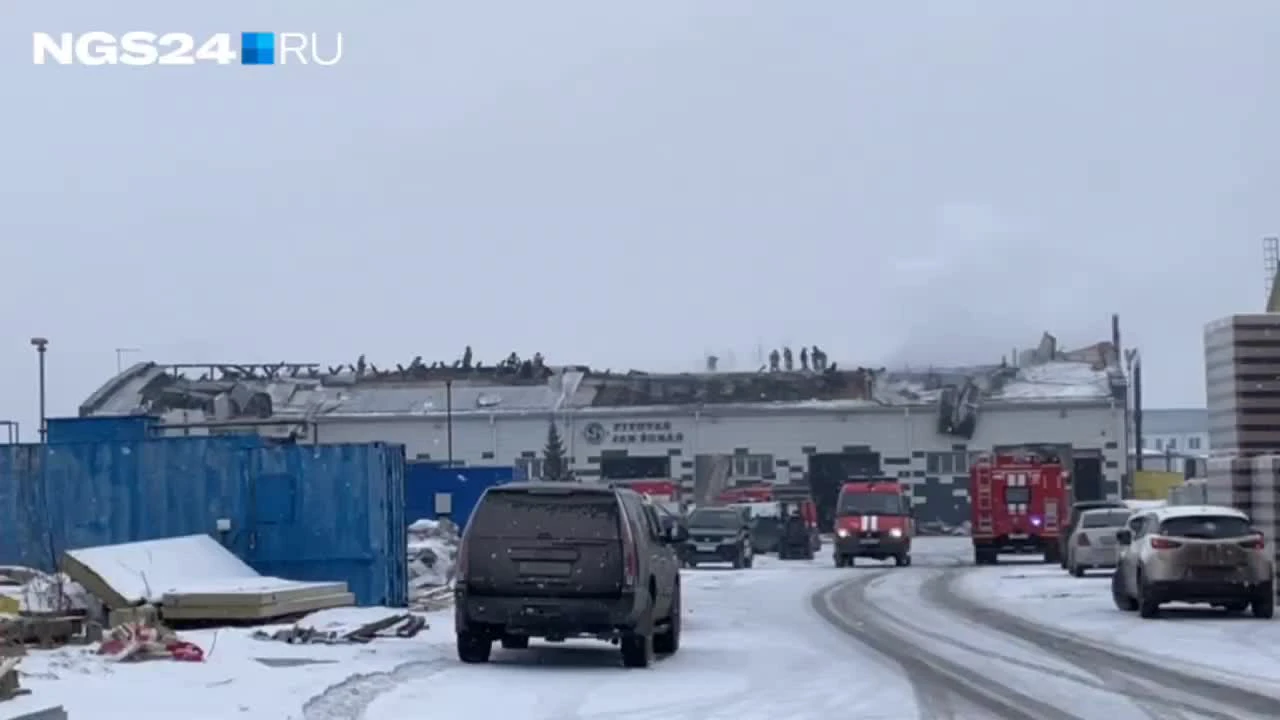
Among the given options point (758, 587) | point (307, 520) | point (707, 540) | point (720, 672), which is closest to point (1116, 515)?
point (758, 587)

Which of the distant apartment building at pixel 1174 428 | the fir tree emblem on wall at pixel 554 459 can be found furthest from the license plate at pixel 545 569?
the distant apartment building at pixel 1174 428

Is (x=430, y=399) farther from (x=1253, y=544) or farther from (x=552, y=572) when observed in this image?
(x=552, y=572)

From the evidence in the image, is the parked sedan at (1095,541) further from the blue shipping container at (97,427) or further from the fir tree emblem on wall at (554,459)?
the fir tree emblem on wall at (554,459)

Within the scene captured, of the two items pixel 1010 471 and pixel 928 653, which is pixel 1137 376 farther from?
pixel 928 653

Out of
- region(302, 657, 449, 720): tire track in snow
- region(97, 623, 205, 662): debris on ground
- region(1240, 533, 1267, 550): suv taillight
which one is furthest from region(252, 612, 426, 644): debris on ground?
region(1240, 533, 1267, 550): suv taillight

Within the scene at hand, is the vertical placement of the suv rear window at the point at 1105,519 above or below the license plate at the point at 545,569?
below

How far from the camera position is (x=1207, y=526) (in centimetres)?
2928

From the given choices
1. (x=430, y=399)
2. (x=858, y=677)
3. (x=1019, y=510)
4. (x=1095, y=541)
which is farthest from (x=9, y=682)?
(x=430, y=399)

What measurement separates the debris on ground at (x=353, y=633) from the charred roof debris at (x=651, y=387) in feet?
201

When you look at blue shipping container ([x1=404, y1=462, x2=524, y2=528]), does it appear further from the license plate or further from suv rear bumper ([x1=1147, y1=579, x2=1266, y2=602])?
the license plate

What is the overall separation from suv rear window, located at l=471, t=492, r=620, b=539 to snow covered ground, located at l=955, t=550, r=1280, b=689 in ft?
20.8

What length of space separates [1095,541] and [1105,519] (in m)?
1.00

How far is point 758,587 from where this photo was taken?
43.4 m

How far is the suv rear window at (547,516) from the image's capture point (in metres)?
21.5
